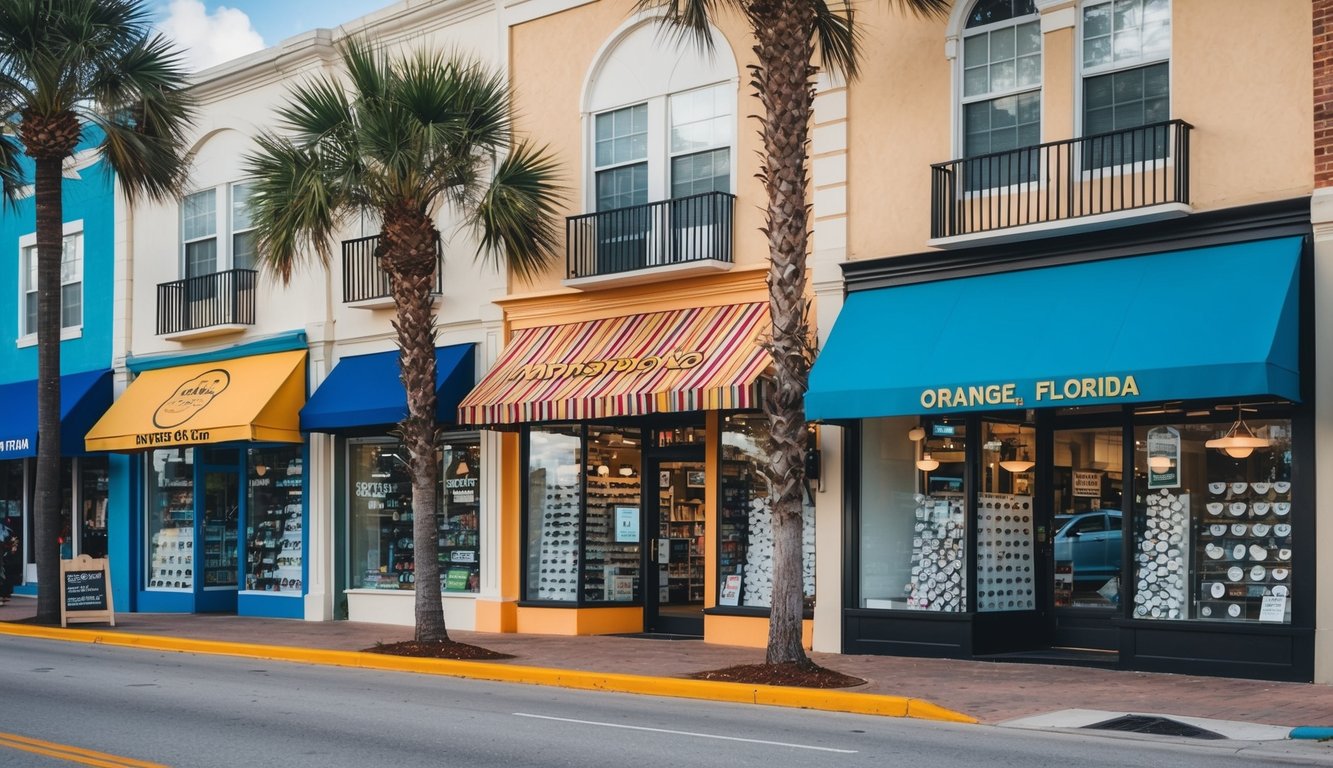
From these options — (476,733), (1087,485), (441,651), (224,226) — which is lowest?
(441,651)

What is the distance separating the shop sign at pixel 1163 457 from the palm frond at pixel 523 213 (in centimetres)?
797

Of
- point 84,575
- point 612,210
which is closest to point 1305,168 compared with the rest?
point 612,210

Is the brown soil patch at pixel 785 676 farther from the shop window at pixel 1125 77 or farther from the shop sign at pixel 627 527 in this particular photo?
the shop window at pixel 1125 77

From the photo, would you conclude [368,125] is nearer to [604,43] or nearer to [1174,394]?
[604,43]

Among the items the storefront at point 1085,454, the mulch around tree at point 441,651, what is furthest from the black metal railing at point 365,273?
the storefront at point 1085,454

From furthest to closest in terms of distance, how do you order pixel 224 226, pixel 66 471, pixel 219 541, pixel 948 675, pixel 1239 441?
pixel 66 471 → pixel 219 541 → pixel 224 226 → pixel 948 675 → pixel 1239 441

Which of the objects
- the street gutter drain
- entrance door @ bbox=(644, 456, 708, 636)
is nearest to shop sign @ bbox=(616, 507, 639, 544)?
entrance door @ bbox=(644, 456, 708, 636)

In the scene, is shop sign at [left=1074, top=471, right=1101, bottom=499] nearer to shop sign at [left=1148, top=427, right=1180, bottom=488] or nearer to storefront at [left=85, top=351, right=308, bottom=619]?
shop sign at [left=1148, top=427, right=1180, bottom=488]

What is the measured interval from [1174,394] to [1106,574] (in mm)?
3796

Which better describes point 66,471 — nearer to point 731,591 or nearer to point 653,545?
point 653,545

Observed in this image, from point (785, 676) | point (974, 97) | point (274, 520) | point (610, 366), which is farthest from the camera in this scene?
point (274, 520)

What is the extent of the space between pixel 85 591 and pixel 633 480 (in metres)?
8.47

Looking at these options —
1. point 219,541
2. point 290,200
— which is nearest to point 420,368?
point 290,200

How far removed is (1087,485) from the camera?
1678 cm
